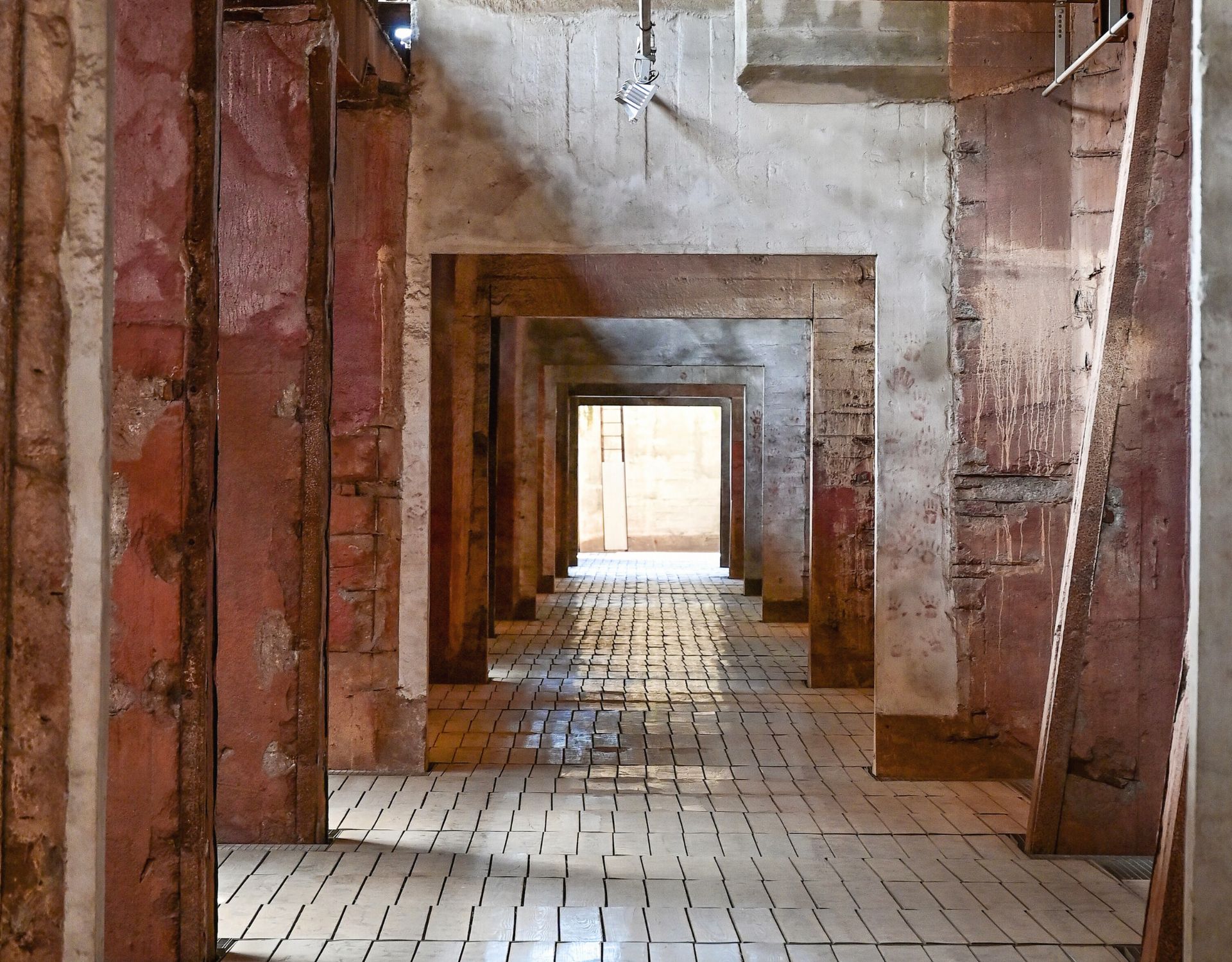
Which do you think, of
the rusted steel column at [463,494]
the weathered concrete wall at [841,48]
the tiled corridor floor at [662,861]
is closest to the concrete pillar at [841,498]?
the tiled corridor floor at [662,861]

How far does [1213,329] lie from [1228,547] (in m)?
0.45

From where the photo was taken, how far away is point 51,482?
214cm

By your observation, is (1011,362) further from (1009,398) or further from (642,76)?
(642,76)

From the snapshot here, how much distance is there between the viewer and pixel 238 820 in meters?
4.17

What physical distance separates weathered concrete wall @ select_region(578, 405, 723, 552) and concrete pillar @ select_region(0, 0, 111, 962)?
21.7 metres

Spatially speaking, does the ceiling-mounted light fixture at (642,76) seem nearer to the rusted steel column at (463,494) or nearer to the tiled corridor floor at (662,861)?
the rusted steel column at (463,494)

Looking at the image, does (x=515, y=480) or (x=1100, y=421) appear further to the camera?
(x=515, y=480)

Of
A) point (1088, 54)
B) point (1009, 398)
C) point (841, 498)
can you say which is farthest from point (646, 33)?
point (841, 498)

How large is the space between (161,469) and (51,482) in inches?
39.1

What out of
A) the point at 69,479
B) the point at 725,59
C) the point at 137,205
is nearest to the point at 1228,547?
the point at 69,479

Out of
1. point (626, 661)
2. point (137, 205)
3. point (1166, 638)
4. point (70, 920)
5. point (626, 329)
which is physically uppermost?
point (626, 329)

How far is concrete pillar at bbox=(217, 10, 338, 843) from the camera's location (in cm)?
412

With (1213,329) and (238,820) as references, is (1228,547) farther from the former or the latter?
(238,820)

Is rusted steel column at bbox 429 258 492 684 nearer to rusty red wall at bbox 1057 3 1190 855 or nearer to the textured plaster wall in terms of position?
the textured plaster wall
